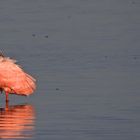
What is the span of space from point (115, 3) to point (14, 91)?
12.2 metres

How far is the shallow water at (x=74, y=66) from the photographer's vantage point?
16.6 meters

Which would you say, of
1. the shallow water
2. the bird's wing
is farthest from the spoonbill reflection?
the bird's wing

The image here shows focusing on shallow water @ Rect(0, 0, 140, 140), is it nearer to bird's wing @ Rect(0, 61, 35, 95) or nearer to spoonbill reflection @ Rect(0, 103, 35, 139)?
spoonbill reflection @ Rect(0, 103, 35, 139)

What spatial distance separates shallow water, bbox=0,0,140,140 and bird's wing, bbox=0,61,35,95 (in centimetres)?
22

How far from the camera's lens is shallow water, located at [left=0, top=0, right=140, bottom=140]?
54.4ft

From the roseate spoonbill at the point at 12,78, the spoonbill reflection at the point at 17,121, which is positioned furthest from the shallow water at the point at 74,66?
the roseate spoonbill at the point at 12,78

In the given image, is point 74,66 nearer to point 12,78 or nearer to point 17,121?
point 12,78

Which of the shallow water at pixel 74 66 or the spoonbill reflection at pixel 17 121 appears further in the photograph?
the shallow water at pixel 74 66

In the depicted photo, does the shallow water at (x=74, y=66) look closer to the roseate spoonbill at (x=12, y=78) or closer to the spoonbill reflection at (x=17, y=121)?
the spoonbill reflection at (x=17, y=121)

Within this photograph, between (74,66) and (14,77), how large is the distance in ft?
6.63

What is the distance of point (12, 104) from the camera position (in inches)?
747

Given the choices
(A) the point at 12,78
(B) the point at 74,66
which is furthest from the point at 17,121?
(B) the point at 74,66

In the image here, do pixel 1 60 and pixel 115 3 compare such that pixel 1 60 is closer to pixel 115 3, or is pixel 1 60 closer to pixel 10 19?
pixel 10 19

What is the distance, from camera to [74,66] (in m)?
22.2
